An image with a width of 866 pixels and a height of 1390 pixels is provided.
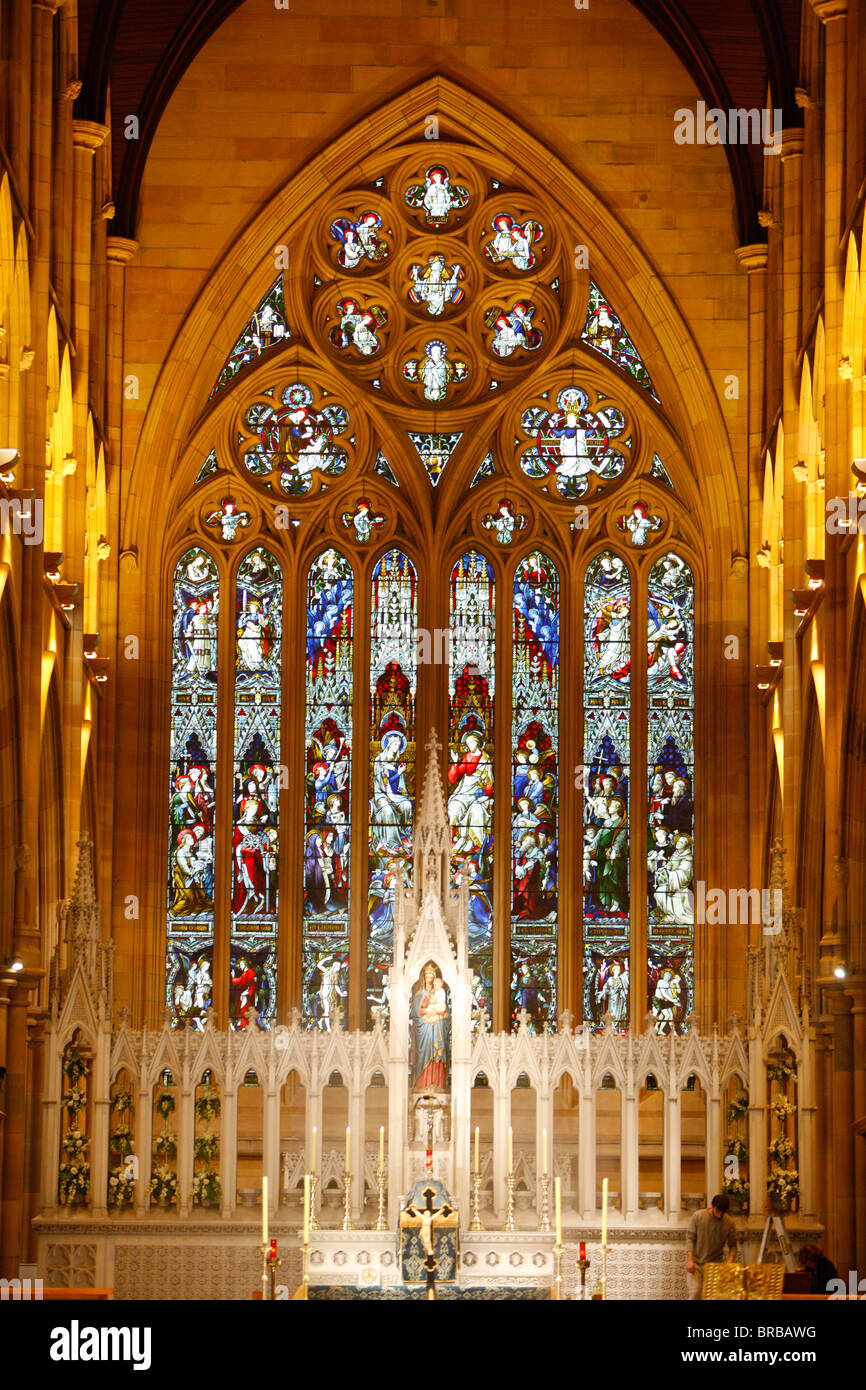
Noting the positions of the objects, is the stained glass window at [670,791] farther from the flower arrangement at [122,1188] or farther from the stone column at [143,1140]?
the flower arrangement at [122,1188]

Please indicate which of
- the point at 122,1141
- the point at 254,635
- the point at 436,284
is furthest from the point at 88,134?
the point at 122,1141

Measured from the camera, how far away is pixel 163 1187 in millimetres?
21484

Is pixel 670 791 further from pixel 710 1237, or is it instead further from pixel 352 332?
pixel 710 1237

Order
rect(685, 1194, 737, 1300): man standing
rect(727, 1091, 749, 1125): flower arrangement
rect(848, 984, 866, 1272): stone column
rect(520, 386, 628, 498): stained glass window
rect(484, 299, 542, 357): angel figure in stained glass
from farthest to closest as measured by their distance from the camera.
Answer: rect(484, 299, 542, 357): angel figure in stained glass, rect(520, 386, 628, 498): stained glass window, rect(727, 1091, 749, 1125): flower arrangement, rect(848, 984, 866, 1272): stone column, rect(685, 1194, 737, 1300): man standing

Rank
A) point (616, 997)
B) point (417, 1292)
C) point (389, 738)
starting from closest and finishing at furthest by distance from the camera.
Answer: point (417, 1292) → point (616, 997) → point (389, 738)

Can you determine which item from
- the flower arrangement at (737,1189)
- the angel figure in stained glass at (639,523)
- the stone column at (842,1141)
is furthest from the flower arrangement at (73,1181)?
the angel figure in stained glass at (639,523)

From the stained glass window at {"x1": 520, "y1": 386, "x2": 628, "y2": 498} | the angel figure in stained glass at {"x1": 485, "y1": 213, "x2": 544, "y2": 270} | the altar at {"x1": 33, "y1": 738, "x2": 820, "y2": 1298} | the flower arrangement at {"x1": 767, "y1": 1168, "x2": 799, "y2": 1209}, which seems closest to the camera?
the altar at {"x1": 33, "y1": 738, "x2": 820, "y2": 1298}

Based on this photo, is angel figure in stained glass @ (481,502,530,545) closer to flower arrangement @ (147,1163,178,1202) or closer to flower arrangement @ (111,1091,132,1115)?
flower arrangement @ (111,1091,132,1115)

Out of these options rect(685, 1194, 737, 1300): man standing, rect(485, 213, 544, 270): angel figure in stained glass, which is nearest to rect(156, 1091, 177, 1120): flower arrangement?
rect(685, 1194, 737, 1300): man standing

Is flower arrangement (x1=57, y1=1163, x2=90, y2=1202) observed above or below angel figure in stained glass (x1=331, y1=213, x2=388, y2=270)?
below

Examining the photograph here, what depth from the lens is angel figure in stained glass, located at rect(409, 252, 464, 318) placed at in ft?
96.9

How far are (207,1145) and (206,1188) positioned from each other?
41 cm

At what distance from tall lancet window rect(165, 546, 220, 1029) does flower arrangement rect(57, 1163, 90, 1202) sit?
5.67 metres
